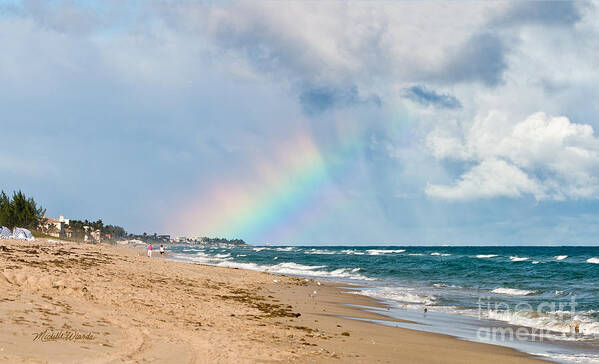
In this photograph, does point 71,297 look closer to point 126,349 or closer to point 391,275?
point 126,349

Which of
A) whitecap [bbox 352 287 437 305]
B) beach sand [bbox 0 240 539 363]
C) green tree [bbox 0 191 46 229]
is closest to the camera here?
beach sand [bbox 0 240 539 363]

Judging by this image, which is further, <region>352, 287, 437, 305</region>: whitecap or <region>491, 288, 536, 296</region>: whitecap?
<region>491, 288, 536, 296</region>: whitecap

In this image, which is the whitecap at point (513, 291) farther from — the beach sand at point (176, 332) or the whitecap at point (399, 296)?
the beach sand at point (176, 332)

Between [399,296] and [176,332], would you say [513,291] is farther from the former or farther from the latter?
[176,332]

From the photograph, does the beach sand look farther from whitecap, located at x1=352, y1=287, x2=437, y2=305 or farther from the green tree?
the green tree

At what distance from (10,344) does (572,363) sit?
11.9 metres

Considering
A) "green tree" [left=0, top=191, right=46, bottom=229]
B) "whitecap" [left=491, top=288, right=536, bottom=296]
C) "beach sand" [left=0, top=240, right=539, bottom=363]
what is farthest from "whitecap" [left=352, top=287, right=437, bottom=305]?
"green tree" [left=0, top=191, right=46, bottom=229]

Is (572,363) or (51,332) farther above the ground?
(51,332)

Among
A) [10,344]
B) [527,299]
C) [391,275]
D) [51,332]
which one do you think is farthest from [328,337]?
[391,275]

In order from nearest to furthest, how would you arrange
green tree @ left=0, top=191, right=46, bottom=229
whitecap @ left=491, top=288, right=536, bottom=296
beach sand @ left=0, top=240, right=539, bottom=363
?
beach sand @ left=0, top=240, right=539, bottom=363 < whitecap @ left=491, top=288, right=536, bottom=296 < green tree @ left=0, top=191, right=46, bottom=229

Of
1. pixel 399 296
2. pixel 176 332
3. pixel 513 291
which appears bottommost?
pixel 399 296

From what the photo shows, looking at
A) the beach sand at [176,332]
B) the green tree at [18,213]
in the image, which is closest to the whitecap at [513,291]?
the beach sand at [176,332]

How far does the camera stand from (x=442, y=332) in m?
14.2

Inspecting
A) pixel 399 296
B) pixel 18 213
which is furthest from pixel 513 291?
pixel 18 213
